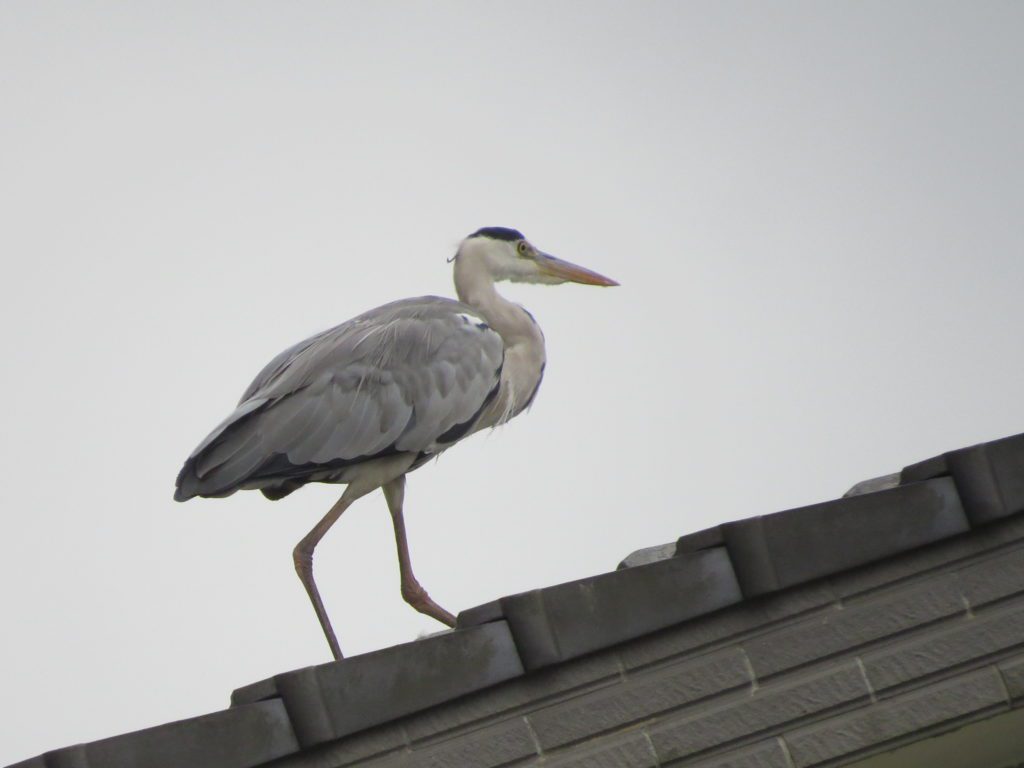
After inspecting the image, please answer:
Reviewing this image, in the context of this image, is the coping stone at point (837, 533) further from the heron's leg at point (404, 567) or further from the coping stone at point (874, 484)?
the heron's leg at point (404, 567)

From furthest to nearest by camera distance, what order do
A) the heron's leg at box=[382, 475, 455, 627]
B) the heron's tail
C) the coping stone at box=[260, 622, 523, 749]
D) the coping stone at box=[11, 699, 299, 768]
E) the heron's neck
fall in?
the heron's neck, the heron's leg at box=[382, 475, 455, 627], the heron's tail, the coping stone at box=[260, 622, 523, 749], the coping stone at box=[11, 699, 299, 768]

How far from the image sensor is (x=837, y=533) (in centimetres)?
414

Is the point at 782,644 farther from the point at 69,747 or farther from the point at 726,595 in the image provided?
the point at 69,747

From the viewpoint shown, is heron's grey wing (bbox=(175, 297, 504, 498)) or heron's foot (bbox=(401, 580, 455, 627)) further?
heron's foot (bbox=(401, 580, 455, 627))

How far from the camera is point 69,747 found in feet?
12.0

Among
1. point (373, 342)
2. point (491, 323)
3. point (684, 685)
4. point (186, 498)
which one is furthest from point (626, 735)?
point (491, 323)

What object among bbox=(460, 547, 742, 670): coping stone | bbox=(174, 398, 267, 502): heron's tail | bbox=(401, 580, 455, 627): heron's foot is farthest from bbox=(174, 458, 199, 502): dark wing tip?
bbox=(460, 547, 742, 670): coping stone

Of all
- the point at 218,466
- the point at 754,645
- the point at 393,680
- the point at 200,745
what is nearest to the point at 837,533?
the point at 754,645

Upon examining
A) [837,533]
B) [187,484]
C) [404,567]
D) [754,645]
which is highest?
[187,484]

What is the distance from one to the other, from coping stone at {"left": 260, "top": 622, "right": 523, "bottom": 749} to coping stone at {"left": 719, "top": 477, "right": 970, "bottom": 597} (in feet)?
2.31

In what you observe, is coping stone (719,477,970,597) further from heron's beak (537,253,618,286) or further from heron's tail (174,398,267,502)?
heron's beak (537,253,618,286)

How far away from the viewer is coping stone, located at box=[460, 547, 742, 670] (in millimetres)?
4008

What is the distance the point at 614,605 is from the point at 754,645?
43cm

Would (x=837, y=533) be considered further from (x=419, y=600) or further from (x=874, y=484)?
(x=419, y=600)
